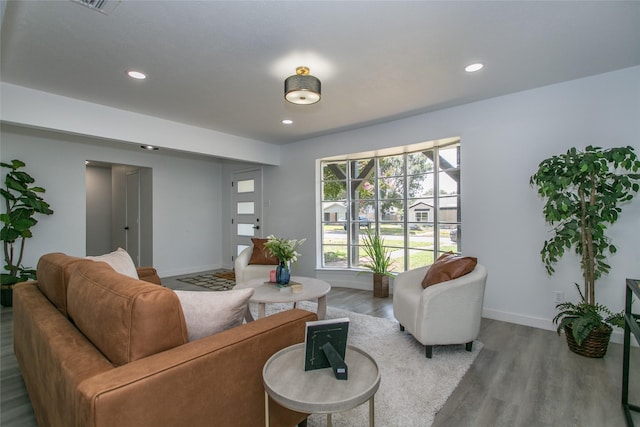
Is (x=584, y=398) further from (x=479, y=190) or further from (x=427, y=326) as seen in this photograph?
(x=479, y=190)

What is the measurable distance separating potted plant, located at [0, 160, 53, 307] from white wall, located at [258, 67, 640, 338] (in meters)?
4.97

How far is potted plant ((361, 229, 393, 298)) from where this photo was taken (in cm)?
440

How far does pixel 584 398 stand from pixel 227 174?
21.2 ft

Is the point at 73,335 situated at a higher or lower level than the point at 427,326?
higher

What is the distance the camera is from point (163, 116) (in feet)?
13.2

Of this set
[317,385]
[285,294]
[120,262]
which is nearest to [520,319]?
[285,294]

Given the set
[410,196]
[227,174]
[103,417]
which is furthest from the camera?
[227,174]

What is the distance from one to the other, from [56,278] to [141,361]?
123cm

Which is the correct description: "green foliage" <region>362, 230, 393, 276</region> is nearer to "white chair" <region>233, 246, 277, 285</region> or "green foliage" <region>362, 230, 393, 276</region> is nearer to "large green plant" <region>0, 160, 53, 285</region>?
"white chair" <region>233, 246, 277, 285</region>

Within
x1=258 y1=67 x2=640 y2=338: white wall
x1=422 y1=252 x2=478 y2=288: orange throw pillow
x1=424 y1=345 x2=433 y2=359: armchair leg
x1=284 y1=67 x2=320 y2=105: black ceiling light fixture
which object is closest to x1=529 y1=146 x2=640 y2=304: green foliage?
x1=258 y1=67 x2=640 y2=338: white wall

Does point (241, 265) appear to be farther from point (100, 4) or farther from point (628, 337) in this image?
point (628, 337)

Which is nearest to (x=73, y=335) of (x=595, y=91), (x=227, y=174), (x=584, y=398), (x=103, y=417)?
(x=103, y=417)

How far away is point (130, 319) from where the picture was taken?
108cm

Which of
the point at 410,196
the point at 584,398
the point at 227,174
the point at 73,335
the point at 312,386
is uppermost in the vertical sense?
the point at 227,174
